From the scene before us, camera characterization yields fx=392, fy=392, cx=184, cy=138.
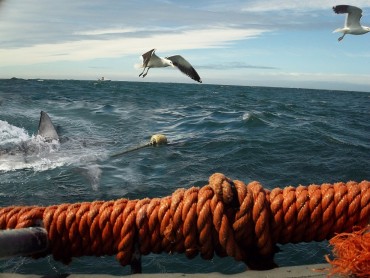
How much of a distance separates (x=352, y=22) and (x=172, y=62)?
35.4ft

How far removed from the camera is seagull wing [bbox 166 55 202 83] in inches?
Answer: 447

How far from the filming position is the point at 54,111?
28.1 m

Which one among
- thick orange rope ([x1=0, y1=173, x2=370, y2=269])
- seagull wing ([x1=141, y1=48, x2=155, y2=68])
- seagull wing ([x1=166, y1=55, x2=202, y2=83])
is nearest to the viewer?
thick orange rope ([x1=0, y1=173, x2=370, y2=269])

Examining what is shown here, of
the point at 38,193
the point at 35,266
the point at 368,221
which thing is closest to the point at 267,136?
the point at 38,193

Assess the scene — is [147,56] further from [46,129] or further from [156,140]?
[46,129]

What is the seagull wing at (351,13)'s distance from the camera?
1648 centimetres

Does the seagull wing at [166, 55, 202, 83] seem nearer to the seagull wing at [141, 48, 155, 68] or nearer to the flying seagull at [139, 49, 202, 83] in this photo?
the flying seagull at [139, 49, 202, 83]

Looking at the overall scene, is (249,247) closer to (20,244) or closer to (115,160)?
(20,244)

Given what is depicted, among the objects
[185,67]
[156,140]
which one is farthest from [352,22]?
[156,140]

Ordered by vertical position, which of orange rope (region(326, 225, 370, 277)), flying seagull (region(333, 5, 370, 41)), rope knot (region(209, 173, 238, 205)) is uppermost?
flying seagull (region(333, 5, 370, 41))

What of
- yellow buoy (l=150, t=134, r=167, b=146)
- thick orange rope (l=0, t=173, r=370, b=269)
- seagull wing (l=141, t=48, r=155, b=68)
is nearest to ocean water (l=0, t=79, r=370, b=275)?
yellow buoy (l=150, t=134, r=167, b=146)

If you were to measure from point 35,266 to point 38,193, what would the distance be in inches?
148

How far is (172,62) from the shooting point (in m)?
11.5

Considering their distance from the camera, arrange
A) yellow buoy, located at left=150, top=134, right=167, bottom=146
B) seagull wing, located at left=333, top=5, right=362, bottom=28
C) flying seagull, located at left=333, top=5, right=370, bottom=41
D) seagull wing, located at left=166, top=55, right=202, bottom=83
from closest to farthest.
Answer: seagull wing, located at left=166, top=55, right=202, bottom=83
yellow buoy, located at left=150, top=134, right=167, bottom=146
seagull wing, located at left=333, top=5, right=362, bottom=28
flying seagull, located at left=333, top=5, right=370, bottom=41
